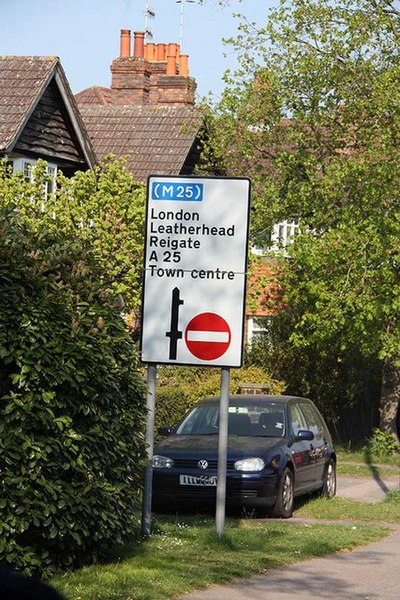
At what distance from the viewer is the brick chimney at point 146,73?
138 feet

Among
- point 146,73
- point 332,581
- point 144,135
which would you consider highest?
point 146,73

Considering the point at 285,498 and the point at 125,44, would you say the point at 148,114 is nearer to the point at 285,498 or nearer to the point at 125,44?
the point at 125,44

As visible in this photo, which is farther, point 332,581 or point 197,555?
point 197,555

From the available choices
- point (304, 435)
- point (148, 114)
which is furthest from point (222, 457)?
point (148, 114)

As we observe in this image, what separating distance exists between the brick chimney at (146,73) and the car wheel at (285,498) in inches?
1053

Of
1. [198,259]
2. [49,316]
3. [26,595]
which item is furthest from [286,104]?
[26,595]

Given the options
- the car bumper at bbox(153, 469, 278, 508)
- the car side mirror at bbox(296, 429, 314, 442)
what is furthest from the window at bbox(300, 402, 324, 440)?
the car bumper at bbox(153, 469, 278, 508)

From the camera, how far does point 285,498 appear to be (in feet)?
52.8

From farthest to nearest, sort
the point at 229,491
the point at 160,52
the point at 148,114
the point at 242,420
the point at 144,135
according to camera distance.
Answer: the point at 160,52 < the point at 148,114 < the point at 144,135 < the point at 242,420 < the point at 229,491

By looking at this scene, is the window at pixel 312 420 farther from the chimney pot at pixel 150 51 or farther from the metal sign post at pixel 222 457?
the chimney pot at pixel 150 51

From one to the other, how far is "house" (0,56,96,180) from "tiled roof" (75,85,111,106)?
21240mm

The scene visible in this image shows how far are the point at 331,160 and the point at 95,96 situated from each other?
28.6 meters

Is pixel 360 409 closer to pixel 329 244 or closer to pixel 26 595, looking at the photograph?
pixel 329 244

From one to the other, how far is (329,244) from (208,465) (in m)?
10.5
